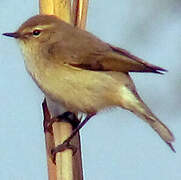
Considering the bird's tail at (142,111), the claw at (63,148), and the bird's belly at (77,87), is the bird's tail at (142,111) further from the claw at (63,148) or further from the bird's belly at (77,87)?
the claw at (63,148)

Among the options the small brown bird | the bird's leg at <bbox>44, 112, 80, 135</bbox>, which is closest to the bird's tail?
the small brown bird

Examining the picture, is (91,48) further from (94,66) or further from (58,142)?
(58,142)

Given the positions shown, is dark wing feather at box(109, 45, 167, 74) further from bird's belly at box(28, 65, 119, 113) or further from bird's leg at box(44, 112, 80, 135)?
bird's leg at box(44, 112, 80, 135)

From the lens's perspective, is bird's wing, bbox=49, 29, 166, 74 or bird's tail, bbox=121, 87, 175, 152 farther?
bird's wing, bbox=49, 29, 166, 74

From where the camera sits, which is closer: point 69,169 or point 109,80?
point 69,169

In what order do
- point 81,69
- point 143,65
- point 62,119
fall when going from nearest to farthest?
point 62,119 → point 143,65 → point 81,69

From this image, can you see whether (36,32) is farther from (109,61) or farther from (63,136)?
(63,136)

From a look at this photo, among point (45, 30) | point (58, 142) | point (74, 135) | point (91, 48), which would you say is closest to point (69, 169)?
point (58, 142)

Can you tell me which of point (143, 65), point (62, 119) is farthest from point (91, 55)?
point (62, 119)
